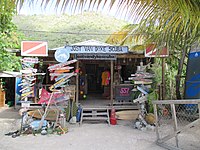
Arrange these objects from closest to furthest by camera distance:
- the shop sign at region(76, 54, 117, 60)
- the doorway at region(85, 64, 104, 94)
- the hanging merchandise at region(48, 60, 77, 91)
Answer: the hanging merchandise at region(48, 60, 77, 91)
the shop sign at region(76, 54, 117, 60)
the doorway at region(85, 64, 104, 94)

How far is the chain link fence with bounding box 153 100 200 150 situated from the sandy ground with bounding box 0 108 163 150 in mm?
380

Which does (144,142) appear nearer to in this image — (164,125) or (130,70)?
(164,125)

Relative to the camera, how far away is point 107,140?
631 cm

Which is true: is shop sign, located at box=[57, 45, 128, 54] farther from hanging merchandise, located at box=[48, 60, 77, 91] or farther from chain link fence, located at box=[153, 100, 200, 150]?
chain link fence, located at box=[153, 100, 200, 150]

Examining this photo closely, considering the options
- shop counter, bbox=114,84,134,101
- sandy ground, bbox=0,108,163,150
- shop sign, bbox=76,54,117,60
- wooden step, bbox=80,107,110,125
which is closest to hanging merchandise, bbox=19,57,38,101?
sandy ground, bbox=0,108,163,150

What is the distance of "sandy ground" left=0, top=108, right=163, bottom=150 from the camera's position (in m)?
5.70

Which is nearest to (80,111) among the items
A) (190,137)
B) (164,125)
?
(164,125)

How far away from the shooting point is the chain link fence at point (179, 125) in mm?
4872

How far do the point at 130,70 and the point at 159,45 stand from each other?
1101 cm

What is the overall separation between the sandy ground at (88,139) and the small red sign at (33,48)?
2675 mm

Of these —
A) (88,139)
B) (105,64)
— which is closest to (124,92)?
(88,139)

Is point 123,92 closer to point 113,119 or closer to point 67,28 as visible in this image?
point 113,119

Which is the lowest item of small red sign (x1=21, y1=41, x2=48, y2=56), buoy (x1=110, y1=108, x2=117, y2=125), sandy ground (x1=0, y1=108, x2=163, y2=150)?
sandy ground (x1=0, y1=108, x2=163, y2=150)

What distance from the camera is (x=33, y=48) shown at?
814cm
